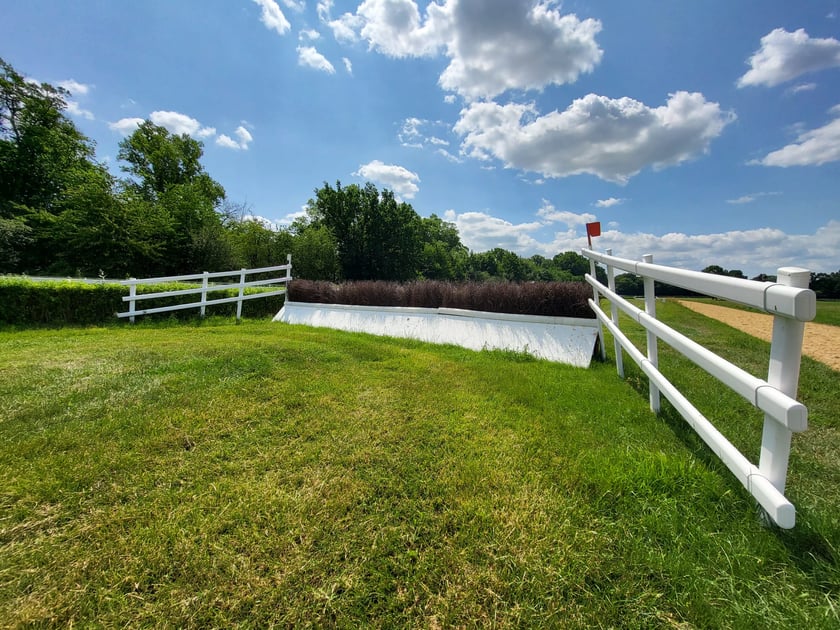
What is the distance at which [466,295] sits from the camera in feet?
21.2

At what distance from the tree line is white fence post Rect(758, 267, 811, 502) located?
30.7 feet

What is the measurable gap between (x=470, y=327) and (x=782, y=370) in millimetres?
4607

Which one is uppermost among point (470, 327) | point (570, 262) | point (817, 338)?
point (570, 262)

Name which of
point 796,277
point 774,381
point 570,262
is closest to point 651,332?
point 774,381

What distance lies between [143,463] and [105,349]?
11.5 ft

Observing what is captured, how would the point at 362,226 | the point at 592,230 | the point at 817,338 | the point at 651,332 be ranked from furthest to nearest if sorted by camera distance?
the point at 362,226
the point at 817,338
the point at 592,230
the point at 651,332

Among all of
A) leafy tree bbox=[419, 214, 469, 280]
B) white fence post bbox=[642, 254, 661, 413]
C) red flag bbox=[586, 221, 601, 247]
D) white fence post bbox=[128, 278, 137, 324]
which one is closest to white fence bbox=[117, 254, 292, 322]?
white fence post bbox=[128, 278, 137, 324]

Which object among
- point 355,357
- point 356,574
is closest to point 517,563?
point 356,574

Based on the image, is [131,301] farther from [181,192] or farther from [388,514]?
[181,192]

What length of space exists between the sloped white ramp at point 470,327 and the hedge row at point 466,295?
18.2 inches

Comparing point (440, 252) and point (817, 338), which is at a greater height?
point (440, 252)

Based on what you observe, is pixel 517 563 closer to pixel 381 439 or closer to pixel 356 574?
pixel 356 574

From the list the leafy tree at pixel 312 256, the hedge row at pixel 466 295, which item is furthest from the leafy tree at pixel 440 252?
the hedge row at pixel 466 295

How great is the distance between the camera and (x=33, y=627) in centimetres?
101
